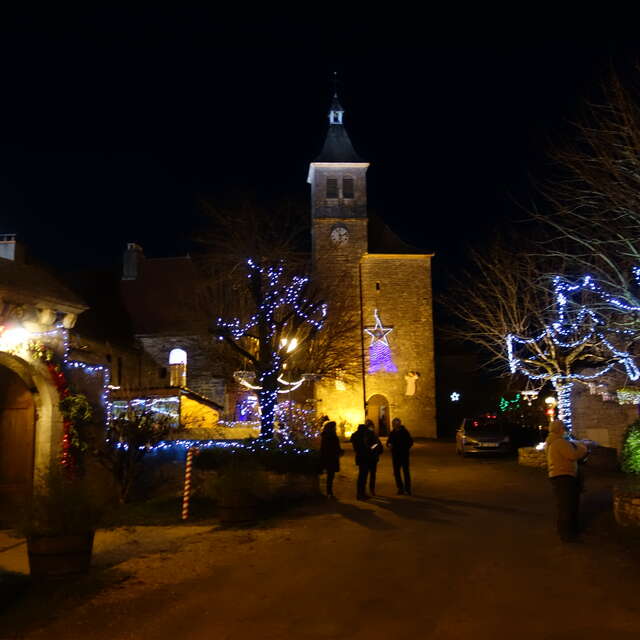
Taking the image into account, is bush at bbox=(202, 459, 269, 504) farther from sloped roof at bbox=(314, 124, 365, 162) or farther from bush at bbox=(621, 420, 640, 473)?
sloped roof at bbox=(314, 124, 365, 162)

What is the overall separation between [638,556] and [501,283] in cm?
1569

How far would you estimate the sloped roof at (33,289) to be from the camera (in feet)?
38.9

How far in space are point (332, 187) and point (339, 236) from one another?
3.54m

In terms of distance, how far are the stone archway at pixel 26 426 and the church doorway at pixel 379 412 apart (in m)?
28.9

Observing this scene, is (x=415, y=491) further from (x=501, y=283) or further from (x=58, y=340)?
(x=501, y=283)

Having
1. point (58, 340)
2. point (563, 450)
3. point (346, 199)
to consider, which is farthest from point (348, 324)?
point (563, 450)

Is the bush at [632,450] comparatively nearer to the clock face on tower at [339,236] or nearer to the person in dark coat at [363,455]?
the person in dark coat at [363,455]

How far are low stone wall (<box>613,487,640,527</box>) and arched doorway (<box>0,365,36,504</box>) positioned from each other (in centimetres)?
1022

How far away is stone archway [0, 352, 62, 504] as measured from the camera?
12836mm

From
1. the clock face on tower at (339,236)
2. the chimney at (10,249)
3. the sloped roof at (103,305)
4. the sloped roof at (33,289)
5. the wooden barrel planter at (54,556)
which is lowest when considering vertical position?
the wooden barrel planter at (54,556)

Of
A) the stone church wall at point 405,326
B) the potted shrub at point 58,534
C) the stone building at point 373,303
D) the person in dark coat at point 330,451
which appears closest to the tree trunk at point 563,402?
the person in dark coat at point 330,451

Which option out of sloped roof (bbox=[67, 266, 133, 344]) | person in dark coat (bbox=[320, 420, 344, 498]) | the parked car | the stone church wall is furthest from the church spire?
person in dark coat (bbox=[320, 420, 344, 498])

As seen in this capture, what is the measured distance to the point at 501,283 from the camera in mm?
23484

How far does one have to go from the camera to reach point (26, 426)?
1336 cm
